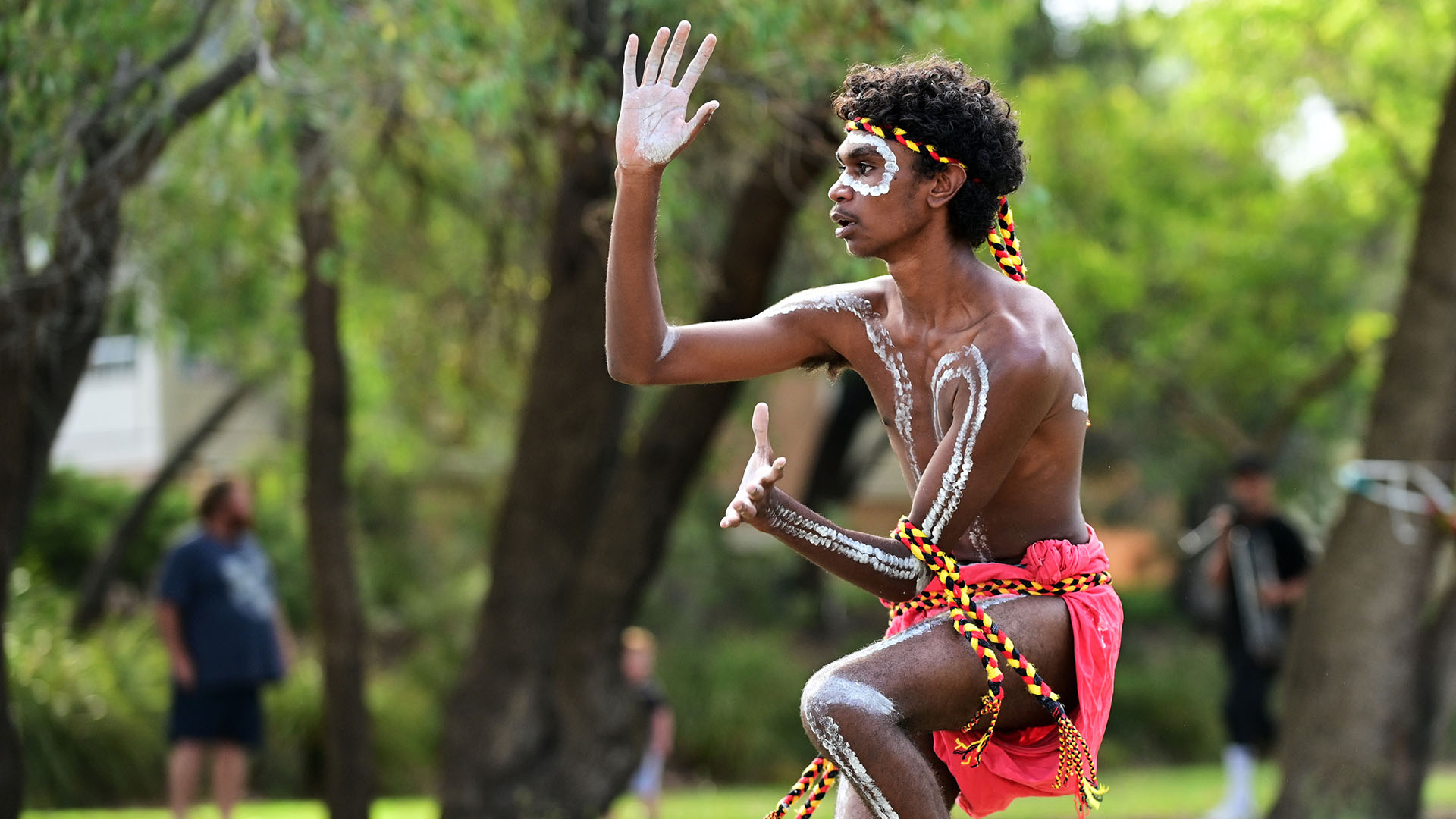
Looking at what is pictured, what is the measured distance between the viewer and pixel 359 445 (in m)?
18.5

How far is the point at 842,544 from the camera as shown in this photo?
3.40 metres

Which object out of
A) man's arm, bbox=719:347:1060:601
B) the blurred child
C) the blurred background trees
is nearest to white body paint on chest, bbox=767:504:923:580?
man's arm, bbox=719:347:1060:601

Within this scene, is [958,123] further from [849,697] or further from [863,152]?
[849,697]

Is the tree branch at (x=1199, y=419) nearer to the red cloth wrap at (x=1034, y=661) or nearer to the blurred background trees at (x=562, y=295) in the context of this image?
the blurred background trees at (x=562, y=295)

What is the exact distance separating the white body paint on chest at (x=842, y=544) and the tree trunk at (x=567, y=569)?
544cm

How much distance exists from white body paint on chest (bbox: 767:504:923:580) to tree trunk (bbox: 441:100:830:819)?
5444 millimetres

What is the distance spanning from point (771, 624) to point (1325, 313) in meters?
7.64

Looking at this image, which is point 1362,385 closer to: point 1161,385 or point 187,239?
point 1161,385

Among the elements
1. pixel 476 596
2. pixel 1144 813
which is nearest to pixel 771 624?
pixel 476 596

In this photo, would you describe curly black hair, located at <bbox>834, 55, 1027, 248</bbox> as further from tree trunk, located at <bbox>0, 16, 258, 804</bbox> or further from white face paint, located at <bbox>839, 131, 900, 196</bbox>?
tree trunk, located at <bbox>0, 16, 258, 804</bbox>

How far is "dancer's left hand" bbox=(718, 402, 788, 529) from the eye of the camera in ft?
10.4

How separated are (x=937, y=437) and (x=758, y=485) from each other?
656 millimetres

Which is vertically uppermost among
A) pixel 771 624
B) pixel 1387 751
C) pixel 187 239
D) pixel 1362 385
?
pixel 187 239

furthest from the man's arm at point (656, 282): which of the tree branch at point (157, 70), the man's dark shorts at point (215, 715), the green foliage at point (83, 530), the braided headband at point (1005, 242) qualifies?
the green foliage at point (83, 530)
